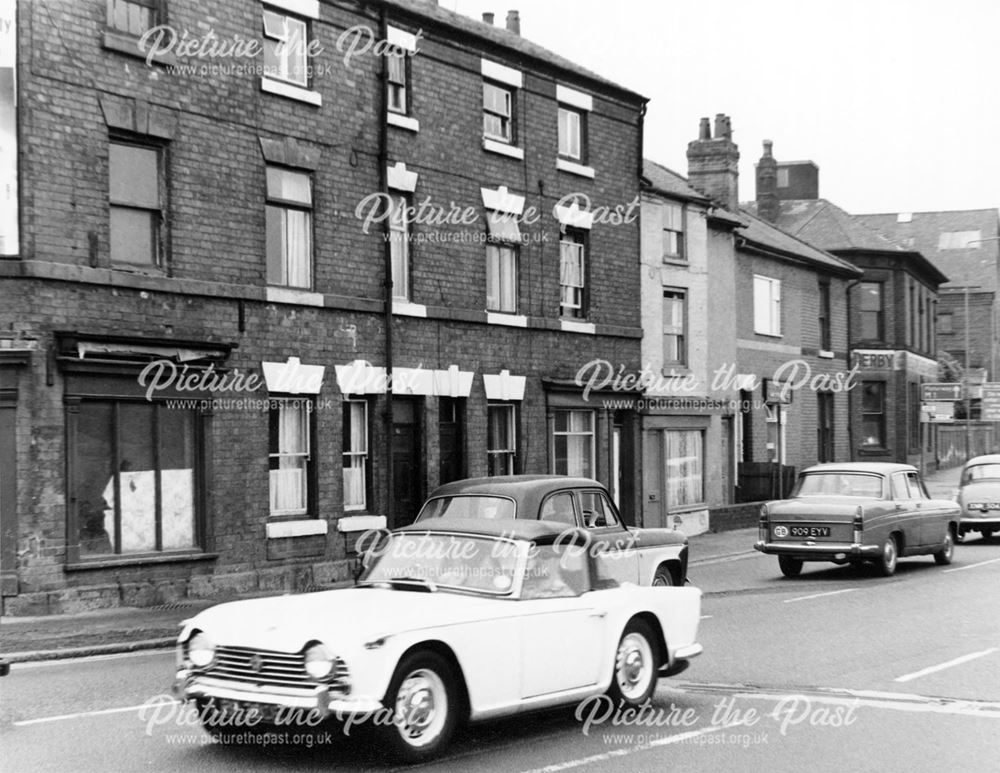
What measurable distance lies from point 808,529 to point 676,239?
11.3 m

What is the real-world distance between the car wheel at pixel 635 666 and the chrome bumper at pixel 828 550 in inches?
426

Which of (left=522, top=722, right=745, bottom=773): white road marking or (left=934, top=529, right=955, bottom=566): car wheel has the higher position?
(left=522, top=722, right=745, bottom=773): white road marking

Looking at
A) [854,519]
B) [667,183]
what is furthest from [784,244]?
[854,519]

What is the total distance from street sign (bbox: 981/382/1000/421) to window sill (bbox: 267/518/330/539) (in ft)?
146

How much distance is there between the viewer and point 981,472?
2864 centimetres

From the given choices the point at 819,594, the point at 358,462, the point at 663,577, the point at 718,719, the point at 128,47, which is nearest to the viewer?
the point at 718,719

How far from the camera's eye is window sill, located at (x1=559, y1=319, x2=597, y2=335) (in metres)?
25.3

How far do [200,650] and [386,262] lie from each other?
13.6m

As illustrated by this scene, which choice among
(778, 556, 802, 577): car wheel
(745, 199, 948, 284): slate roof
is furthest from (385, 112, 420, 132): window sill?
(745, 199, 948, 284): slate roof

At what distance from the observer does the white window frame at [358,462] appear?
67.9 ft

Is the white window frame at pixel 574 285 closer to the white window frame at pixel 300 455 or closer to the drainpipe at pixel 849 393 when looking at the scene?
the white window frame at pixel 300 455

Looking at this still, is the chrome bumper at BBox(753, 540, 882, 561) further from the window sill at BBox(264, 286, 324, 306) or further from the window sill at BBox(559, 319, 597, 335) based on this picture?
the window sill at BBox(264, 286, 324, 306)

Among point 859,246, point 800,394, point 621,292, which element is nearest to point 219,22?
point 621,292

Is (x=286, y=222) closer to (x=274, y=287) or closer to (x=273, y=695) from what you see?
(x=274, y=287)
